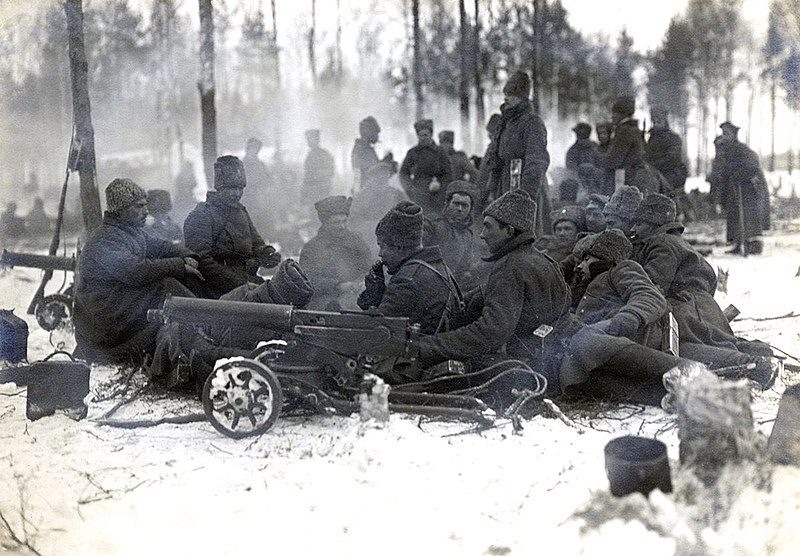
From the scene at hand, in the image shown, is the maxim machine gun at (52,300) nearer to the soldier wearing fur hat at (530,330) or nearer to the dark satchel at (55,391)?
the dark satchel at (55,391)

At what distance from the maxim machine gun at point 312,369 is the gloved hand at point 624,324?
665 mm

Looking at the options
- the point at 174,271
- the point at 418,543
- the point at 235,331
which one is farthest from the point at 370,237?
the point at 418,543

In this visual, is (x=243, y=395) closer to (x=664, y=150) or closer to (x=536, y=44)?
(x=664, y=150)

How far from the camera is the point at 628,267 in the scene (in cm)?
542

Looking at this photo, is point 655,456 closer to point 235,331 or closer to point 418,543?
point 418,543

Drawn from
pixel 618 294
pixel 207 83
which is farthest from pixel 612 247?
pixel 207 83

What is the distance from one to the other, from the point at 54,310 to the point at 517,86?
5666 millimetres

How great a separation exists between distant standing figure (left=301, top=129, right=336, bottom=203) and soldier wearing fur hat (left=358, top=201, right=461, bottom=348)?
1100 cm

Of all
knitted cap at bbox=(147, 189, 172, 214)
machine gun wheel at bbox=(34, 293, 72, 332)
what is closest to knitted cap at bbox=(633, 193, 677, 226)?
knitted cap at bbox=(147, 189, 172, 214)

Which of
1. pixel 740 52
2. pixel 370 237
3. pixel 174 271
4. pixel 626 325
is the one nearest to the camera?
pixel 626 325

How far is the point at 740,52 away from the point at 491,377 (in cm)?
1235

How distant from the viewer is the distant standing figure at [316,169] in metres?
15.7

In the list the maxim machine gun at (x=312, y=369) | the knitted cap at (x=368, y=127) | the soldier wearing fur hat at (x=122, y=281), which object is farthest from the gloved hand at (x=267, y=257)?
the knitted cap at (x=368, y=127)

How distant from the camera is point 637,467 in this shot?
10.3 feet
